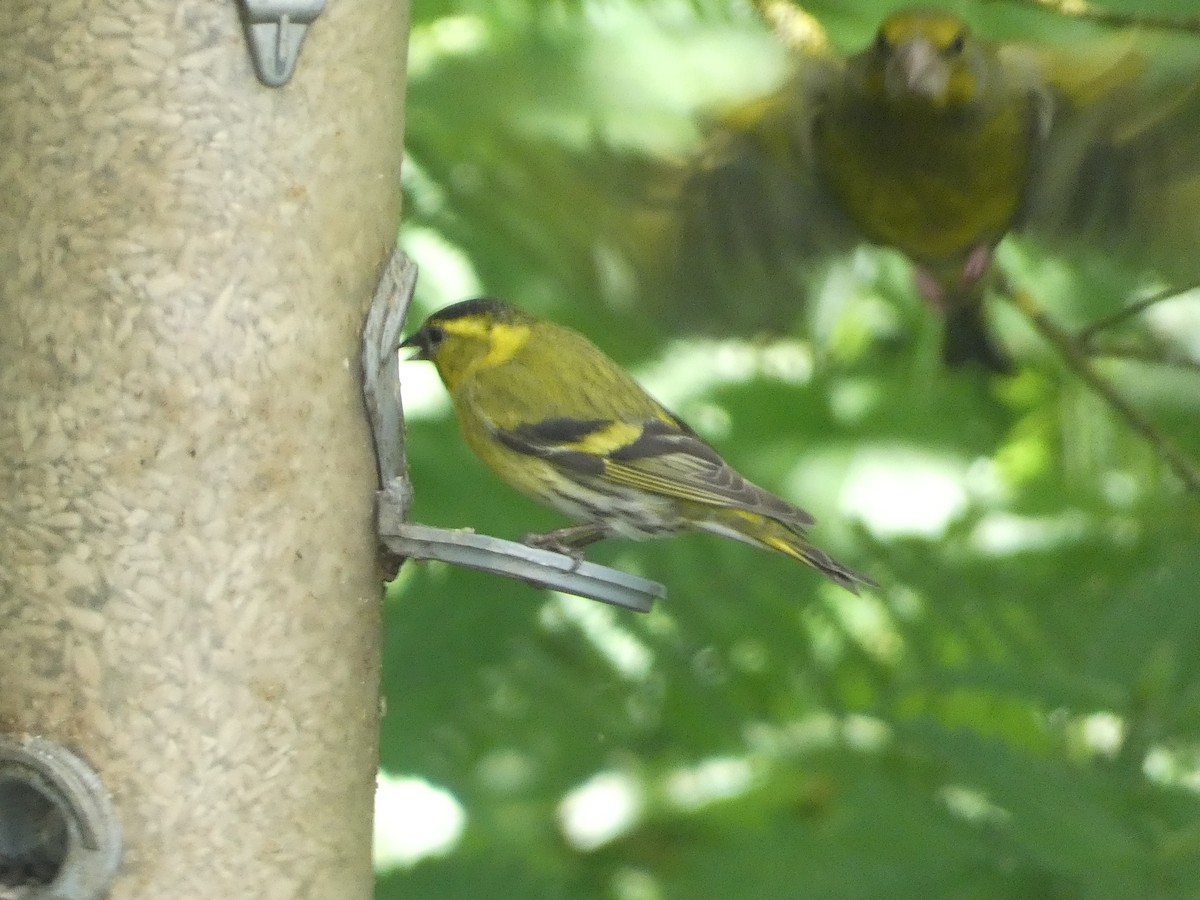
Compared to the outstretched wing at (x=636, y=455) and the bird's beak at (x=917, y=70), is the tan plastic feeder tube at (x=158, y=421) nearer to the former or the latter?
the outstretched wing at (x=636, y=455)

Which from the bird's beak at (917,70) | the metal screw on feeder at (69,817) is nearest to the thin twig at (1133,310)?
the bird's beak at (917,70)

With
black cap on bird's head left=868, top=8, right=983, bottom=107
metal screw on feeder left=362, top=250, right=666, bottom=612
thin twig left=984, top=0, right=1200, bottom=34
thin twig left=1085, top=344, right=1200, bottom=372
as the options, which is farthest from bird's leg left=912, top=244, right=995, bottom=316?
metal screw on feeder left=362, top=250, right=666, bottom=612

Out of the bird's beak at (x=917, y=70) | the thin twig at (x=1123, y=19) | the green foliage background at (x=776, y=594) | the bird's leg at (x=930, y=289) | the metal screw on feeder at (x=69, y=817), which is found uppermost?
the bird's beak at (x=917, y=70)

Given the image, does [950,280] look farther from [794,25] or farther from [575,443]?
[575,443]

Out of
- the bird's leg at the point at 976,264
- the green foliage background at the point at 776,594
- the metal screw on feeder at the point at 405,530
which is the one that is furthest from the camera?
the bird's leg at the point at 976,264

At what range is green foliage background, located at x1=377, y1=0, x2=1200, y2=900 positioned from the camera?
2.13 m

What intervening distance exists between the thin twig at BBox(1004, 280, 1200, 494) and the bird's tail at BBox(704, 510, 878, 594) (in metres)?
0.49

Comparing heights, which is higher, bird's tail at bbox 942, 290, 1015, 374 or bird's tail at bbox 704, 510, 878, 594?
bird's tail at bbox 942, 290, 1015, 374

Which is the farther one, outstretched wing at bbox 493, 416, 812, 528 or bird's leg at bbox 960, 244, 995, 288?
bird's leg at bbox 960, 244, 995, 288

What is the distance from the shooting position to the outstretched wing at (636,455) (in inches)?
96.3

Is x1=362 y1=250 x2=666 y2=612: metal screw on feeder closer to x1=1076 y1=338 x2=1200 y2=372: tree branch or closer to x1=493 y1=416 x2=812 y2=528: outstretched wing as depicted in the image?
x1=493 y1=416 x2=812 y2=528: outstretched wing

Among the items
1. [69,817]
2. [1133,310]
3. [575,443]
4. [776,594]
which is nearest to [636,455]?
[575,443]

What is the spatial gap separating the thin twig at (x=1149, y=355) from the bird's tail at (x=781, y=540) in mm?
530

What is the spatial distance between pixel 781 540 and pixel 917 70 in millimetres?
842
